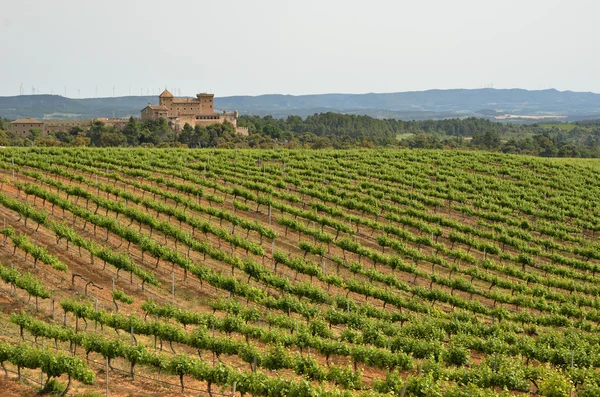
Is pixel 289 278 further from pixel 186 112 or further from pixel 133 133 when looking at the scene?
pixel 186 112

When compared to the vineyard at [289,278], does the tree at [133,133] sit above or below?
→ above

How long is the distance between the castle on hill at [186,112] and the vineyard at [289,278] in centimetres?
7246

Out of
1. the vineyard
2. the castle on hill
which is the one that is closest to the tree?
the castle on hill

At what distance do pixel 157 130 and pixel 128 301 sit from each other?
91.5 meters

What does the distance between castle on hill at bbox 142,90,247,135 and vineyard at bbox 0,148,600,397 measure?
72.5m

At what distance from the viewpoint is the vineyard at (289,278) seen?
63.3 feet

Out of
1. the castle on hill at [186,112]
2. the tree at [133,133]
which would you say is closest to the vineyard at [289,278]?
the tree at [133,133]

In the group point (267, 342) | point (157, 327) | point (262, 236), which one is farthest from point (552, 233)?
point (157, 327)

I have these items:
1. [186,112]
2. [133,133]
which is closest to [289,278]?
[133,133]

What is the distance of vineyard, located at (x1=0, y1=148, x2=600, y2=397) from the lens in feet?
63.3

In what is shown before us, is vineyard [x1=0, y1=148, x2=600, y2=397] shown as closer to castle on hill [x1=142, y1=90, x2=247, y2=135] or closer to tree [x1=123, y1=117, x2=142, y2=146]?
tree [x1=123, y1=117, x2=142, y2=146]

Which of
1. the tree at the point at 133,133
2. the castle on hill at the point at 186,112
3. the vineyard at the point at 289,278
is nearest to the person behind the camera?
the vineyard at the point at 289,278

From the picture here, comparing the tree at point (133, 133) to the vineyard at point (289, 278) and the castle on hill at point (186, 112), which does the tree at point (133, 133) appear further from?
the vineyard at point (289, 278)

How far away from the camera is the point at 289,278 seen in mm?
31750
